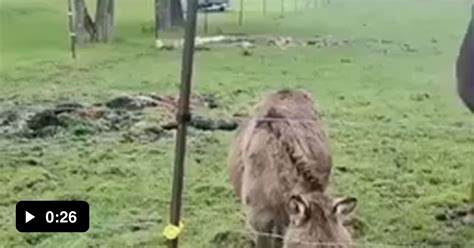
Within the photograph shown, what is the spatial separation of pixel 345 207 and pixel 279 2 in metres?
9.07

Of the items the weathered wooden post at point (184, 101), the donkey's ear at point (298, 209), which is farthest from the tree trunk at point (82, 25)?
A: the donkey's ear at point (298, 209)

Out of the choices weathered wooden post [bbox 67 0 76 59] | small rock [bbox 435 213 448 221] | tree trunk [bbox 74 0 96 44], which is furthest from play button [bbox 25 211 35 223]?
tree trunk [bbox 74 0 96 44]

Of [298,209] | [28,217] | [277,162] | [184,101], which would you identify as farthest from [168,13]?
[298,209]

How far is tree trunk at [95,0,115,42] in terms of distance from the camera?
12164 mm

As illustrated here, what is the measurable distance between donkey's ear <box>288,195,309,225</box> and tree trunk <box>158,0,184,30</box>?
7.89m

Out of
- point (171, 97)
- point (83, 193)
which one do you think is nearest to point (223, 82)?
point (171, 97)

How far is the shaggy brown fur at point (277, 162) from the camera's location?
3.26 m

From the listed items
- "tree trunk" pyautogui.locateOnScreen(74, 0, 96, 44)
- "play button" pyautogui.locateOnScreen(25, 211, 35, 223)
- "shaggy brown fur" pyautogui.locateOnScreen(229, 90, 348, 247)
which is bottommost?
"tree trunk" pyautogui.locateOnScreen(74, 0, 96, 44)

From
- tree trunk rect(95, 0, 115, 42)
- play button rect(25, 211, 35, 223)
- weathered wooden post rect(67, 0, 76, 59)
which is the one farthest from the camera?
tree trunk rect(95, 0, 115, 42)

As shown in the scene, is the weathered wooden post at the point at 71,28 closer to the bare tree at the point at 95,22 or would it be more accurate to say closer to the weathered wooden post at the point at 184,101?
the bare tree at the point at 95,22

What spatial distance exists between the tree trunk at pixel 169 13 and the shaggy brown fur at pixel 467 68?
6.22 metres

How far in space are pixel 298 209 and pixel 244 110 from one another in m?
3.79

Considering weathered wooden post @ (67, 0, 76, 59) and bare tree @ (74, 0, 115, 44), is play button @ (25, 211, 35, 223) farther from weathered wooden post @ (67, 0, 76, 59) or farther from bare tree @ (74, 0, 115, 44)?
bare tree @ (74, 0, 115, 44)

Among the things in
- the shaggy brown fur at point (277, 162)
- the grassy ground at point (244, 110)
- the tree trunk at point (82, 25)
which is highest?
the shaggy brown fur at point (277, 162)
